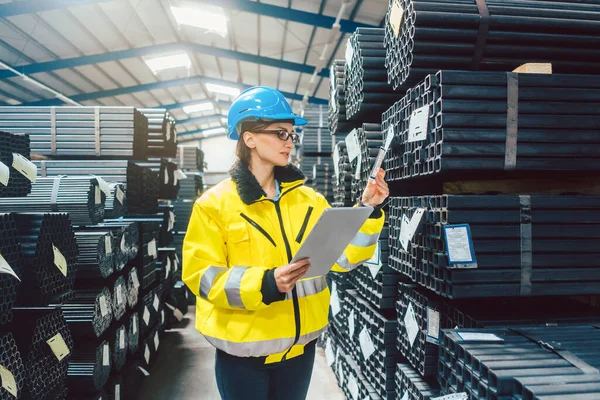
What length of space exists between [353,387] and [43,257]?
3.01m

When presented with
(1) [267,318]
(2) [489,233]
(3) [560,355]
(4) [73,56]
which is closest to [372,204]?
→ (2) [489,233]

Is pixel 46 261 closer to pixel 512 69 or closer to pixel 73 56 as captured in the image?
pixel 512 69

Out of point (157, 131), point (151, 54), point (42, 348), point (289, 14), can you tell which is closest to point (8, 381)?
point (42, 348)

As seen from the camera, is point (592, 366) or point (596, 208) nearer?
point (592, 366)

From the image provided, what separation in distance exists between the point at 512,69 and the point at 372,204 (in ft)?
4.16

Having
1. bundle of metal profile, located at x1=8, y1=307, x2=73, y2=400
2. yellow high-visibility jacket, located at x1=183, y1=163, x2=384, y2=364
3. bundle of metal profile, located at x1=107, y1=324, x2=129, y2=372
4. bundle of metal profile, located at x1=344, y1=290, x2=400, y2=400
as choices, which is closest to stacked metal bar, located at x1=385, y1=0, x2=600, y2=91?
yellow high-visibility jacket, located at x1=183, y1=163, x2=384, y2=364

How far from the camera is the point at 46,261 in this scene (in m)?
2.58

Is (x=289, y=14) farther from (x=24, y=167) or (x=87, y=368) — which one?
(x=87, y=368)

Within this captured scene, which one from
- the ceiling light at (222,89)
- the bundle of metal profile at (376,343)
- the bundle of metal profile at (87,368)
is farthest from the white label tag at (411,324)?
the ceiling light at (222,89)

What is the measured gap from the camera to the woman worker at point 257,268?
1969mm

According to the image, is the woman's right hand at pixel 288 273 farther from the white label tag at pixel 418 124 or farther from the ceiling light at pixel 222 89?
the ceiling light at pixel 222 89

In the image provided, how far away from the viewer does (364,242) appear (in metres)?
2.43

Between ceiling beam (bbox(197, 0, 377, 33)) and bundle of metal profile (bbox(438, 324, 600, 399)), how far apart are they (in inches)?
354

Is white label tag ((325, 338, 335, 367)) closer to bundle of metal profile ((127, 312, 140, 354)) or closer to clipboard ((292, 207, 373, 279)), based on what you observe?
bundle of metal profile ((127, 312, 140, 354))
